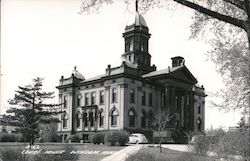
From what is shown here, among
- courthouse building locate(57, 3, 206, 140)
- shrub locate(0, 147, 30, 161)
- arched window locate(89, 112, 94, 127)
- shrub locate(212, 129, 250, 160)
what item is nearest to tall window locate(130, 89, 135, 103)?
courthouse building locate(57, 3, 206, 140)

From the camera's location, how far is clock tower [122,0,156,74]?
55062mm

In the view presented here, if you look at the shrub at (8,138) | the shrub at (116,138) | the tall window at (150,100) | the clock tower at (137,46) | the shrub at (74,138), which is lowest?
the shrub at (74,138)

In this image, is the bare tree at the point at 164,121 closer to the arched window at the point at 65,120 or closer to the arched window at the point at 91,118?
the arched window at the point at 91,118

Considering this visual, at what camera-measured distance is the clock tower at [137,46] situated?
181ft

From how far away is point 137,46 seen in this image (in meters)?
55.8

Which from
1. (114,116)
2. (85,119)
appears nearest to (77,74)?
(85,119)

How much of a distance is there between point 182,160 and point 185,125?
4156 cm

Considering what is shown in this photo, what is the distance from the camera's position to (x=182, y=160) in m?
15.2

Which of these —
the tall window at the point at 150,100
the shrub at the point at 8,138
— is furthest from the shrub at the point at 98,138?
the tall window at the point at 150,100

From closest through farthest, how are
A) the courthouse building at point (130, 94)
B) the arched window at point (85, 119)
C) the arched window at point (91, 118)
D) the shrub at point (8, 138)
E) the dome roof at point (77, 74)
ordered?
1. the shrub at point (8, 138)
2. the courthouse building at point (130, 94)
3. the arched window at point (91, 118)
4. the arched window at point (85, 119)
5. the dome roof at point (77, 74)

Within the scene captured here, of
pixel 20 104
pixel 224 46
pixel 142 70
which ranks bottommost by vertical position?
pixel 20 104

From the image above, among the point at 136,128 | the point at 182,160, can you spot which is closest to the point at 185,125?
the point at 136,128

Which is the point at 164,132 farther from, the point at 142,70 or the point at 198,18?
the point at 198,18

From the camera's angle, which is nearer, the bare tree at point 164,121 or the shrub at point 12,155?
the shrub at point 12,155
